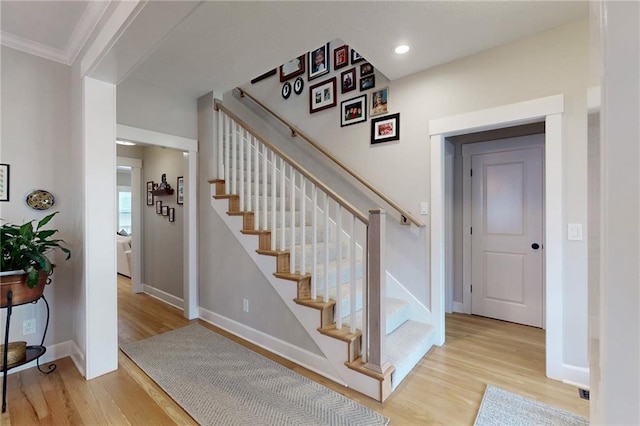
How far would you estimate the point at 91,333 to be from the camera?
2105mm

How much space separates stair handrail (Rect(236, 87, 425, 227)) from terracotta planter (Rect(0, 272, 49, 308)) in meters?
2.54

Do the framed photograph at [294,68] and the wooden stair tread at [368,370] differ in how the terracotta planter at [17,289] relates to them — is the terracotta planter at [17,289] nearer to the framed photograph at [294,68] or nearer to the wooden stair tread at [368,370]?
the wooden stair tread at [368,370]

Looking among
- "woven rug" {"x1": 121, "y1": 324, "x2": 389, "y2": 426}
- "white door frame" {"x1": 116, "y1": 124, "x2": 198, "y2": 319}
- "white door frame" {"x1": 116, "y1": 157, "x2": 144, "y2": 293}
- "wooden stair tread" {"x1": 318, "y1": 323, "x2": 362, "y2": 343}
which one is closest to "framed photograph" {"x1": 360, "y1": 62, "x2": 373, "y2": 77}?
"white door frame" {"x1": 116, "y1": 124, "x2": 198, "y2": 319}

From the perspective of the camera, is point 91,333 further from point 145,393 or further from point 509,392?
point 509,392

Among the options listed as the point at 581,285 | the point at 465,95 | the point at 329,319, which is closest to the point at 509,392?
the point at 581,285

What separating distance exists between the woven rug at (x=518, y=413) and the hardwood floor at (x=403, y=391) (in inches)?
2.5

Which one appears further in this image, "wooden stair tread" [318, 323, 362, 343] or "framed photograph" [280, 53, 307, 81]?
"framed photograph" [280, 53, 307, 81]

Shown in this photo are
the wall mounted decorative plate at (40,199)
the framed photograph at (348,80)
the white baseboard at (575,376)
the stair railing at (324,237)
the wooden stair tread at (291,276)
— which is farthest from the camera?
the framed photograph at (348,80)

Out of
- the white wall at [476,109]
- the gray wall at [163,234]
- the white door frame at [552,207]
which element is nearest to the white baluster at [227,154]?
the white wall at [476,109]

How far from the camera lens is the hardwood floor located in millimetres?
1749

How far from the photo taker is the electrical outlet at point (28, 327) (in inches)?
89.0

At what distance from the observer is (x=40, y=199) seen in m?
2.28

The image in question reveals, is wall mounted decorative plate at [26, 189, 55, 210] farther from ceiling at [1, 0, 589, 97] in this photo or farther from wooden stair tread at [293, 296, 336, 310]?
wooden stair tread at [293, 296, 336, 310]

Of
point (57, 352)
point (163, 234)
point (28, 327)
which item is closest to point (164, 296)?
point (163, 234)
